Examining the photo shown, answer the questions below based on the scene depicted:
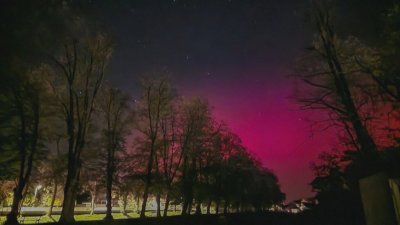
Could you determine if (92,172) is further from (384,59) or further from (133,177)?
(384,59)

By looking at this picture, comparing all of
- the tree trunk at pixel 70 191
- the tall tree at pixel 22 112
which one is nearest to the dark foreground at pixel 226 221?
the tree trunk at pixel 70 191

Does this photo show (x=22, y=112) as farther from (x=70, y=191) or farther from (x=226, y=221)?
(x=226, y=221)

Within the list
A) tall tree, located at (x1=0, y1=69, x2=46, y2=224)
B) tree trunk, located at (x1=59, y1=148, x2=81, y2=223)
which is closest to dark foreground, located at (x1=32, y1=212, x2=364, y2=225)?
tree trunk, located at (x1=59, y1=148, x2=81, y2=223)

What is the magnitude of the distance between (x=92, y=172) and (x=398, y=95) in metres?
36.8

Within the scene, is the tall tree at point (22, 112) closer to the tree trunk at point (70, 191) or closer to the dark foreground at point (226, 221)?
the tree trunk at point (70, 191)

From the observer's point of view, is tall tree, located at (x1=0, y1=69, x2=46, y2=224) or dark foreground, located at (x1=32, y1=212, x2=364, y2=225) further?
tall tree, located at (x1=0, y1=69, x2=46, y2=224)

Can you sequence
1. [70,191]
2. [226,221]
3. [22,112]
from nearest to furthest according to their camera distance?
[70,191], [22,112], [226,221]

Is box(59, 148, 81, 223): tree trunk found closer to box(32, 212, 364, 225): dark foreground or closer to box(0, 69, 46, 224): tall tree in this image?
box(0, 69, 46, 224): tall tree

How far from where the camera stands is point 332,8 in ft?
63.5

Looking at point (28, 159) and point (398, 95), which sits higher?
point (28, 159)

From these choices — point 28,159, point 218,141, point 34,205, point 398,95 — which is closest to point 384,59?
point 398,95

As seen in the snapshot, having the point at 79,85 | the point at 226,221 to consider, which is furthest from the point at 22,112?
the point at 226,221

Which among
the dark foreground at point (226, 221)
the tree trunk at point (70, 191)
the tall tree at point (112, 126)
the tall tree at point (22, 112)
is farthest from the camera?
the tall tree at point (112, 126)

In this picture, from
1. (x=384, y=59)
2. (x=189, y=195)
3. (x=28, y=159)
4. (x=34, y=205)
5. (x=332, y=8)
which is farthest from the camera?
(x=34, y=205)
